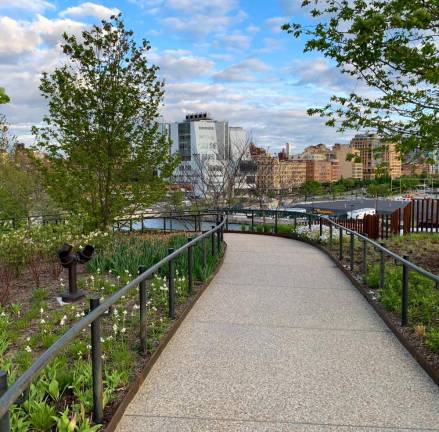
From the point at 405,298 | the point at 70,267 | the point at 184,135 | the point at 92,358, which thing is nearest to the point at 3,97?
the point at 70,267

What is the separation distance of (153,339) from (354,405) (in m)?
2.10

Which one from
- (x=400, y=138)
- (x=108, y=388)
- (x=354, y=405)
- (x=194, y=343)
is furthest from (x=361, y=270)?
(x=108, y=388)

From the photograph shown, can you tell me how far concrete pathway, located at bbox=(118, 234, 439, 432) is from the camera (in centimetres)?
337

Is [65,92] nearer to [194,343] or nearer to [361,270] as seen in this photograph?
[361,270]

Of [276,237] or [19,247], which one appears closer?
[19,247]

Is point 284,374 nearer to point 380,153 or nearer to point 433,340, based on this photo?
Result: point 433,340

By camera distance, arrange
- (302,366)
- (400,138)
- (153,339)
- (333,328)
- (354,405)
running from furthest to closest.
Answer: (400,138), (333,328), (153,339), (302,366), (354,405)

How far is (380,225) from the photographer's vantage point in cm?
1664

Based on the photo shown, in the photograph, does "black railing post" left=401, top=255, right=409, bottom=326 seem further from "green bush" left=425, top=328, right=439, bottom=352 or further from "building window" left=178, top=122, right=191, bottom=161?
"building window" left=178, top=122, right=191, bottom=161

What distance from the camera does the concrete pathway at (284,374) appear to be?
337cm

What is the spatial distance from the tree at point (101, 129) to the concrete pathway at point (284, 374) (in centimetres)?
676

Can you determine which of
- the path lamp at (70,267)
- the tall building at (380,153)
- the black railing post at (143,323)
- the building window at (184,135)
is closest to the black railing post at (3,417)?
the black railing post at (143,323)

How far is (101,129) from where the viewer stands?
1259 cm

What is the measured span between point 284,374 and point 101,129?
985cm
